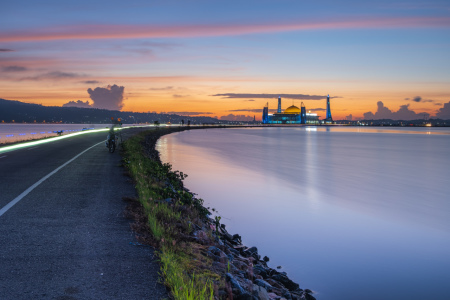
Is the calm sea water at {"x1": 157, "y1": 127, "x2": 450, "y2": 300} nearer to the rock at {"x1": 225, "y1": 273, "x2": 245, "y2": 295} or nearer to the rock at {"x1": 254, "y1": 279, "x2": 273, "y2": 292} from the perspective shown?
the rock at {"x1": 254, "y1": 279, "x2": 273, "y2": 292}

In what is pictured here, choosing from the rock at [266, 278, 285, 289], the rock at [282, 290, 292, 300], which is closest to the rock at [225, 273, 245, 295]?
the rock at [282, 290, 292, 300]

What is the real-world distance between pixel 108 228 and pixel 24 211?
2.67m

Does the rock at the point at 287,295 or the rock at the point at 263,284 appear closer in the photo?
the rock at the point at 263,284

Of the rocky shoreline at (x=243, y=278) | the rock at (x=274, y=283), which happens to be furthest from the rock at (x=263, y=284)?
the rock at (x=274, y=283)

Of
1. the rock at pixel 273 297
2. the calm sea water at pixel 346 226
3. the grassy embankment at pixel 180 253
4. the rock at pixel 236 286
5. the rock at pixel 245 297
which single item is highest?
the grassy embankment at pixel 180 253

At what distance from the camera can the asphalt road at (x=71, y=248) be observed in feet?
16.6

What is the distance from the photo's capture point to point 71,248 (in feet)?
21.7

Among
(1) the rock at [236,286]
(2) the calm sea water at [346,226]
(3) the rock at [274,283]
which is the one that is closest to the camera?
(1) the rock at [236,286]

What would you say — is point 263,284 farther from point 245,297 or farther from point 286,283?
point 245,297

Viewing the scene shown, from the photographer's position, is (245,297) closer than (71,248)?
Yes

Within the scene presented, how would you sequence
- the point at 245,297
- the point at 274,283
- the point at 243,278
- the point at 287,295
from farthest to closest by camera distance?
the point at 274,283 → the point at 287,295 → the point at 243,278 → the point at 245,297

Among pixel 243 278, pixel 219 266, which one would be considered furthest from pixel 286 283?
pixel 219 266

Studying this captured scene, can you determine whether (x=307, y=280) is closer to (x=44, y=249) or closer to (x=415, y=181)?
(x=44, y=249)

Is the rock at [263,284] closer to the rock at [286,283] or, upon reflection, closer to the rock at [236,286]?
the rock at [286,283]
